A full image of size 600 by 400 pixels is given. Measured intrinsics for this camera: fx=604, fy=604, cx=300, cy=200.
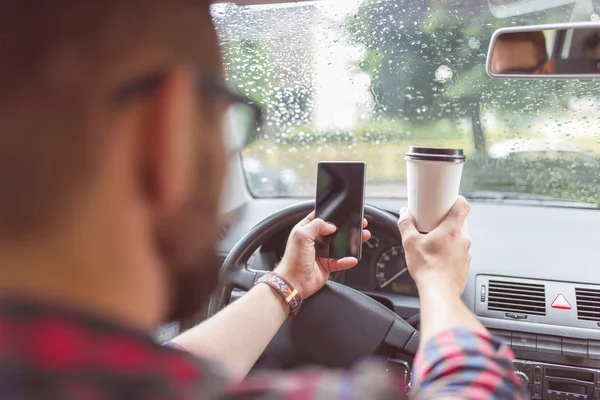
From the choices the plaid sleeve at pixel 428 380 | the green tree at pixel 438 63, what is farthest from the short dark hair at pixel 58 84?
the green tree at pixel 438 63

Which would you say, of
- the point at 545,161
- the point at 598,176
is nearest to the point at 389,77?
the point at 545,161

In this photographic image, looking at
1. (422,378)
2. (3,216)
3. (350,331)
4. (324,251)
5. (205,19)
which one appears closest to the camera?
(3,216)

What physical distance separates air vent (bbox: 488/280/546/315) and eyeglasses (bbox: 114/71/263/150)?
5.79 feet

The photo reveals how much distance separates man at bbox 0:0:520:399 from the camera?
55 cm

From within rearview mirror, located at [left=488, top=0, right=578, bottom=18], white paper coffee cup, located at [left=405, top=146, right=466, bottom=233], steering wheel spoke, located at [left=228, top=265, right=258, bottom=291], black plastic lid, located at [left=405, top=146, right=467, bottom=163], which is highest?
rearview mirror, located at [left=488, top=0, right=578, bottom=18]

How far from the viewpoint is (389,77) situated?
116 inches

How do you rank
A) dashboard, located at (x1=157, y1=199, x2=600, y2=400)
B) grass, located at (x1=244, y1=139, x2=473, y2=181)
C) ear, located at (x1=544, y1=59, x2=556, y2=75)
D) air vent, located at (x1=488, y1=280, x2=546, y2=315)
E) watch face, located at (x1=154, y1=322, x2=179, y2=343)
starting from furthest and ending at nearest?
grass, located at (x1=244, y1=139, x2=473, y2=181) < air vent, located at (x1=488, y1=280, x2=546, y2=315) < dashboard, located at (x1=157, y1=199, x2=600, y2=400) < ear, located at (x1=544, y1=59, x2=556, y2=75) < watch face, located at (x1=154, y1=322, x2=179, y2=343)

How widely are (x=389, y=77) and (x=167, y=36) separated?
2.45m

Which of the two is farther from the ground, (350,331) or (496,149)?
(496,149)

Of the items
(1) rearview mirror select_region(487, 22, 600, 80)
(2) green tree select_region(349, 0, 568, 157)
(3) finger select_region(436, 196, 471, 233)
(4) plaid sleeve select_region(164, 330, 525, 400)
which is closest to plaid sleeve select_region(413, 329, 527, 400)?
(4) plaid sleeve select_region(164, 330, 525, 400)

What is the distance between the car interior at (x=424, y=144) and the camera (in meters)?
2.01

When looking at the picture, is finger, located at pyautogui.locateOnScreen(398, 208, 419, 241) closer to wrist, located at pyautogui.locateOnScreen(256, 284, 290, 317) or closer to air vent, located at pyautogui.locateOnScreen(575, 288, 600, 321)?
wrist, located at pyautogui.locateOnScreen(256, 284, 290, 317)

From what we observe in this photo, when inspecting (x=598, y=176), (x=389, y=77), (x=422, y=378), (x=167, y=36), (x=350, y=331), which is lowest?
(x=350, y=331)

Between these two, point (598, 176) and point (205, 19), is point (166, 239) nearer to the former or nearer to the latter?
point (205, 19)
